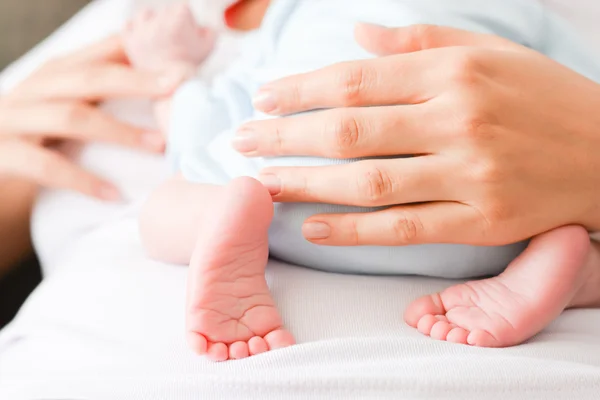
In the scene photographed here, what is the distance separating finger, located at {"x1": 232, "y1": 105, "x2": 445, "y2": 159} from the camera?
22.9 inches

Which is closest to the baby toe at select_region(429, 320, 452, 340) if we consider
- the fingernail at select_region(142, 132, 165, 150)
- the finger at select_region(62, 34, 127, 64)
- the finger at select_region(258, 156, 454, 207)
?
the finger at select_region(258, 156, 454, 207)

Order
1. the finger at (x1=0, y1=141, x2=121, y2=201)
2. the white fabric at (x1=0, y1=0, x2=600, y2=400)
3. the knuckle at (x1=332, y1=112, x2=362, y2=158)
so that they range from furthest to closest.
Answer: the finger at (x1=0, y1=141, x2=121, y2=201)
the knuckle at (x1=332, y1=112, x2=362, y2=158)
the white fabric at (x1=0, y1=0, x2=600, y2=400)

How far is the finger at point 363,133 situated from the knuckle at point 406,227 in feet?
0.23

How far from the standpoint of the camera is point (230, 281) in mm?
558

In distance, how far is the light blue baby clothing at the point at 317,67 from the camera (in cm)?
63

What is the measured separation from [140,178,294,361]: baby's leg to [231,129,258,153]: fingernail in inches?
2.6

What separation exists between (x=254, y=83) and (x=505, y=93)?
31cm

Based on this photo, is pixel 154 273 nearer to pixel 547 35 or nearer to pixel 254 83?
pixel 254 83

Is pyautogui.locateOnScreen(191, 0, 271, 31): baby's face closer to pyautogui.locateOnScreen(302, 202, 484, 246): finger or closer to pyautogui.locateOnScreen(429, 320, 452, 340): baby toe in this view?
pyautogui.locateOnScreen(302, 202, 484, 246): finger

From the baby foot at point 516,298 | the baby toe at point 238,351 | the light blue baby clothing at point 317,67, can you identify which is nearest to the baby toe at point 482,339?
the baby foot at point 516,298

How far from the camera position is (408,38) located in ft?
2.09

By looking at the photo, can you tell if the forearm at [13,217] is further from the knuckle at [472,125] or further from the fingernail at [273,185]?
the knuckle at [472,125]

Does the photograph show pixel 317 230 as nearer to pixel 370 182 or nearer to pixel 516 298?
pixel 370 182

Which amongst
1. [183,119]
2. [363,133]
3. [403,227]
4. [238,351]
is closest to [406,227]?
[403,227]
